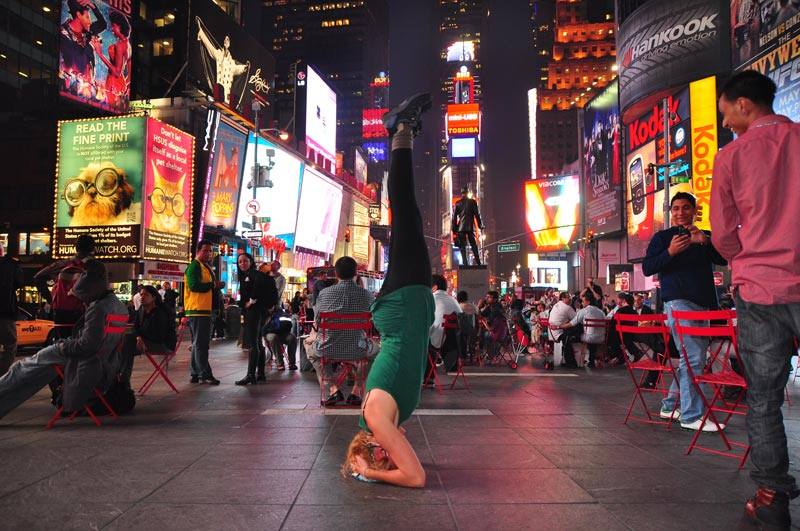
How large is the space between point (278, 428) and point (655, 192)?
37.4 meters

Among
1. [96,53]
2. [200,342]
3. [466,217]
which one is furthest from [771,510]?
[96,53]

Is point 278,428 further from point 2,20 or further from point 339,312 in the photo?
point 2,20

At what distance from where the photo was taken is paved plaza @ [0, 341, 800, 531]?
9.34 ft

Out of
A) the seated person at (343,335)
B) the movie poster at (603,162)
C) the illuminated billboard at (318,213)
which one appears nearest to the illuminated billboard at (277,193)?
the illuminated billboard at (318,213)

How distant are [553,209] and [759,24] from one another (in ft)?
109

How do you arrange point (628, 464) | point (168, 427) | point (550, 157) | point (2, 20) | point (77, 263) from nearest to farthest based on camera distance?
point (628, 464) → point (168, 427) → point (77, 263) → point (2, 20) → point (550, 157)

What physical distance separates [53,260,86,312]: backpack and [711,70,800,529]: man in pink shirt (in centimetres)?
624

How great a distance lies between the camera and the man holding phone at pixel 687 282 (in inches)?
190

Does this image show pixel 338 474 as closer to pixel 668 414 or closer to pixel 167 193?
pixel 668 414

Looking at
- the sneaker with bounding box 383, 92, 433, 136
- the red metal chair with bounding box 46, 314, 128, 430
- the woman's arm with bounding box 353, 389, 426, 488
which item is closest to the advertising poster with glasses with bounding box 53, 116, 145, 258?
the red metal chair with bounding box 46, 314, 128, 430

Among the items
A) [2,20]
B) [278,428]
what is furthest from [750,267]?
[2,20]

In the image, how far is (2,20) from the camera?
41125 millimetres

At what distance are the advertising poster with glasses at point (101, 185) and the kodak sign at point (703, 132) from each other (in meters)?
30.1

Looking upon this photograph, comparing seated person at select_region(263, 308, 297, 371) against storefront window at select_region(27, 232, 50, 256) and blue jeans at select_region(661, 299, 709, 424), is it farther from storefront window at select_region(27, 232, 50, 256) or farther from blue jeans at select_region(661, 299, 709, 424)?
storefront window at select_region(27, 232, 50, 256)
